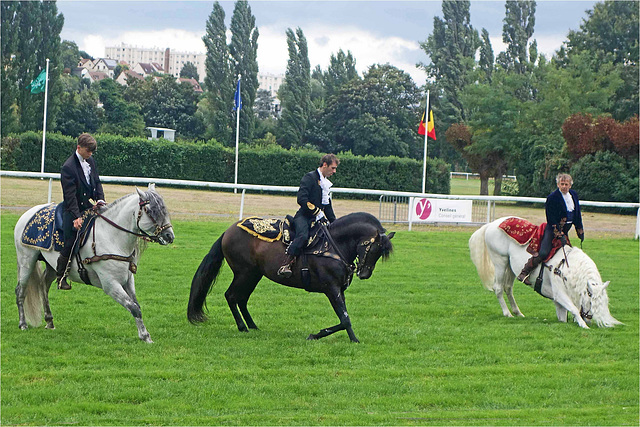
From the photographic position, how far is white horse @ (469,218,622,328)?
9.57m

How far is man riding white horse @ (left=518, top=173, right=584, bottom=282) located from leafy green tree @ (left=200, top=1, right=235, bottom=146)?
1831 inches

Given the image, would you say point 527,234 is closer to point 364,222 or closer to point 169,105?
point 364,222

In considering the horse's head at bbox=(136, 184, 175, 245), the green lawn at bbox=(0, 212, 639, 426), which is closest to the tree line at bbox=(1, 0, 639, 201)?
the green lawn at bbox=(0, 212, 639, 426)

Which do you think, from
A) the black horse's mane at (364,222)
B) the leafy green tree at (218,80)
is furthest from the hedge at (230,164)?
the black horse's mane at (364,222)

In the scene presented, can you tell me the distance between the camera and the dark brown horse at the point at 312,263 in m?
8.19

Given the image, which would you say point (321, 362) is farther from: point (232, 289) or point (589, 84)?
point (589, 84)

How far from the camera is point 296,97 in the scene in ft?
204

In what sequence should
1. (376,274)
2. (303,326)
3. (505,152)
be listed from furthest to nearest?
1. (505,152)
2. (376,274)
3. (303,326)

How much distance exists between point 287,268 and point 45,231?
2750mm

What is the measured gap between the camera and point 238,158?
136 ft

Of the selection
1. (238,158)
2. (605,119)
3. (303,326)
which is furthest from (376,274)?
(238,158)

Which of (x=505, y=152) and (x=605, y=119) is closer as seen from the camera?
(x=605, y=119)

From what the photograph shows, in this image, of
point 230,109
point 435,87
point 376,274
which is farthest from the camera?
point 435,87

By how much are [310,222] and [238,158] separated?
110 ft
